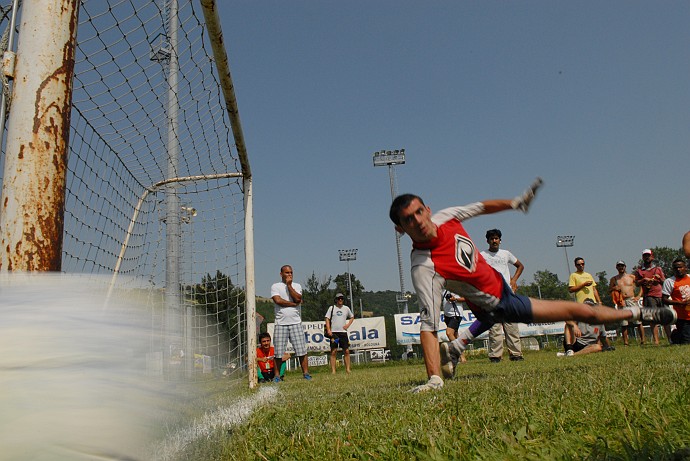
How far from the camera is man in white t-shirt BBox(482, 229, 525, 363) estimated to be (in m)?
9.45

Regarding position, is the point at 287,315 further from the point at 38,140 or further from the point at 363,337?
the point at 363,337

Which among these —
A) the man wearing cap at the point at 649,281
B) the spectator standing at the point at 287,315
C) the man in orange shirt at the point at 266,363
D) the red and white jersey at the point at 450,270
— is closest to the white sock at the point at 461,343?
the red and white jersey at the point at 450,270

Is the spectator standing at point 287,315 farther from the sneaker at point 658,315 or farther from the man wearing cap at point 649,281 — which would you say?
the man wearing cap at point 649,281

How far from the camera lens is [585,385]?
3236 mm

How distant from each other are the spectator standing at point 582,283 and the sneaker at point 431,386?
8286mm

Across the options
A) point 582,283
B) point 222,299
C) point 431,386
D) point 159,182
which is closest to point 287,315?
point 222,299

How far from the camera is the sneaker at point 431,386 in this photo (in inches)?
151

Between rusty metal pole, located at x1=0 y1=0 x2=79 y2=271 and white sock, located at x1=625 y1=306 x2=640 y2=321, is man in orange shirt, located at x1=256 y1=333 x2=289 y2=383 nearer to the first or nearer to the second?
white sock, located at x1=625 y1=306 x2=640 y2=321

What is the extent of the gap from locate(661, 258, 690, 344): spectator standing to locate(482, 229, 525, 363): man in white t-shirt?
9.11 feet

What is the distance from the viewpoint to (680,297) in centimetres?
1049

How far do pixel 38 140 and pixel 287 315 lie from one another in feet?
25.8

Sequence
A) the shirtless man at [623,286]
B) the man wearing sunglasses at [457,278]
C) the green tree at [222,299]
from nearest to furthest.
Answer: the man wearing sunglasses at [457,278] < the green tree at [222,299] < the shirtless man at [623,286]

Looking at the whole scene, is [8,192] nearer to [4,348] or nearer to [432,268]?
[4,348]

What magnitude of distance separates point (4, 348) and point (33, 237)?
4.70ft
